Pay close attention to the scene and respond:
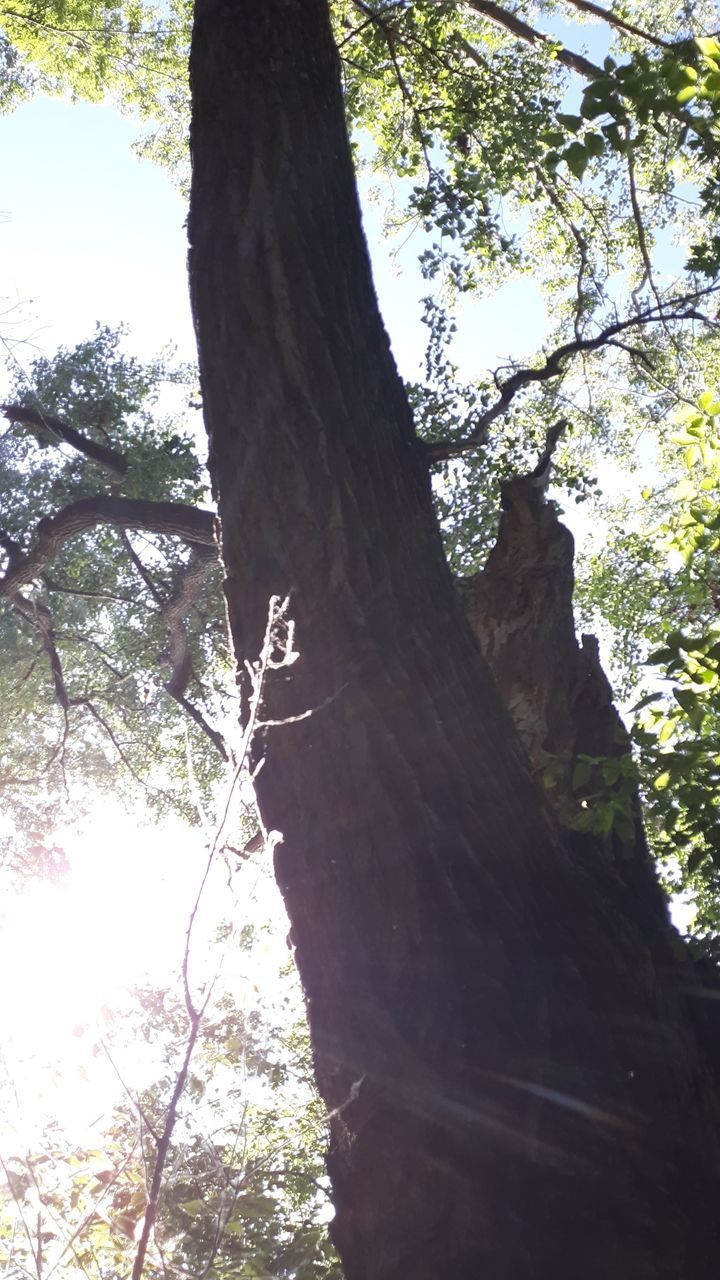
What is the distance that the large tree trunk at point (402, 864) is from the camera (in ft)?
6.49

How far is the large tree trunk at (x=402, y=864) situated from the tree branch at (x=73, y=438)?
542 centimetres

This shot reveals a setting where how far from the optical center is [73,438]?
27.9ft

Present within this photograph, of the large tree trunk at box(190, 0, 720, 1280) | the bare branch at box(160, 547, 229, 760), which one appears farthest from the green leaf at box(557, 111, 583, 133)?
the bare branch at box(160, 547, 229, 760)

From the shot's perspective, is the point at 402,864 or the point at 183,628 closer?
the point at 402,864

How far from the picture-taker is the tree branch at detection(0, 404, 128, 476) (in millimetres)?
8438

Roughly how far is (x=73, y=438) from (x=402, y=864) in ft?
23.3

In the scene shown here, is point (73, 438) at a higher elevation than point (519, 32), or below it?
below

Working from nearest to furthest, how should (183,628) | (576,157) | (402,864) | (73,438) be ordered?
(402,864) < (576,157) < (73,438) < (183,628)

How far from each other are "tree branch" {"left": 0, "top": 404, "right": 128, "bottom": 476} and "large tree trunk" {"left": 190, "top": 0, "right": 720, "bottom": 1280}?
213 inches

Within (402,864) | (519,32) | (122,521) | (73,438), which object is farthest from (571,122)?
(519,32)

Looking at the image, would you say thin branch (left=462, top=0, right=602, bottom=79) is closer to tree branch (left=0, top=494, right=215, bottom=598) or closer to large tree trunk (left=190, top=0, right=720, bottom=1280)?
tree branch (left=0, top=494, right=215, bottom=598)

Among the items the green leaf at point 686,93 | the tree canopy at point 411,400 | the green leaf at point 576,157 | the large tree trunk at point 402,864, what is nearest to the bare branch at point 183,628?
the tree canopy at point 411,400

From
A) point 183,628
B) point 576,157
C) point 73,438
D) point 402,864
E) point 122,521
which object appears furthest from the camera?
point 183,628

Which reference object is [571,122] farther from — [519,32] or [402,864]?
[519,32]
